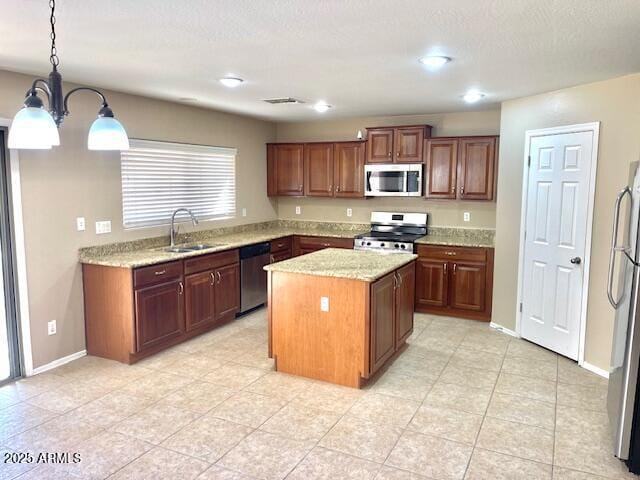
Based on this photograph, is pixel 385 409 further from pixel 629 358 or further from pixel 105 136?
pixel 105 136

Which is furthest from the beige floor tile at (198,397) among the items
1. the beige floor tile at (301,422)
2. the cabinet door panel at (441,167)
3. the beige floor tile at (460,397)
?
the cabinet door panel at (441,167)

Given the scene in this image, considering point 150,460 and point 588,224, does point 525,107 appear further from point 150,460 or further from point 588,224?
point 150,460

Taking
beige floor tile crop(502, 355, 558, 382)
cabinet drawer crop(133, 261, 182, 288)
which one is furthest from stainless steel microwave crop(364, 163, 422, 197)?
cabinet drawer crop(133, 261, 182, 288)

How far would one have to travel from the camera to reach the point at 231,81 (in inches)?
152

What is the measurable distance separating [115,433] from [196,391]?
2.29 ft

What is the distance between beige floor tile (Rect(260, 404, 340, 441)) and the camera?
2.93m

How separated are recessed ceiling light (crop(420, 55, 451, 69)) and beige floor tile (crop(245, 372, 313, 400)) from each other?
2.50 m

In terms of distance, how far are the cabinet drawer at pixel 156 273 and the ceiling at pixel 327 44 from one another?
1.57 meters

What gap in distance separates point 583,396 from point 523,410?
57cm

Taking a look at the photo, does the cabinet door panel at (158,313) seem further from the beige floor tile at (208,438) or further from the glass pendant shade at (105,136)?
the glass pendant shade at (105,136)

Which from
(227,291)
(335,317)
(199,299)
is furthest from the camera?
(227,291)

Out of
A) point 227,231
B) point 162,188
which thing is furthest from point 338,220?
point 162,188

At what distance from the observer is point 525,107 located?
4.57 m

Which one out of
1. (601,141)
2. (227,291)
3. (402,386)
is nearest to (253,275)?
(227,291)
